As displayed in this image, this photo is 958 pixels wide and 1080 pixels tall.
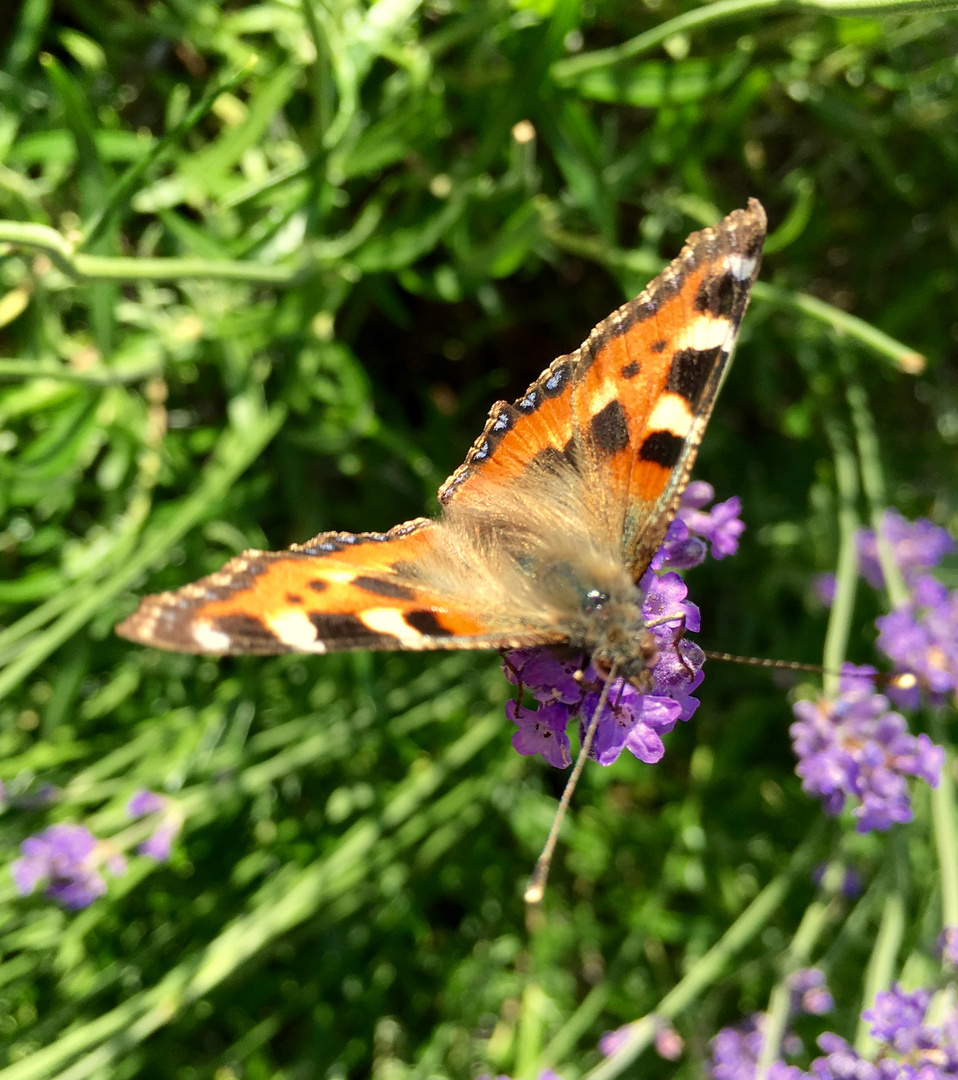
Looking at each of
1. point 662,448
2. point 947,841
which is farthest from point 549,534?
point 947,841

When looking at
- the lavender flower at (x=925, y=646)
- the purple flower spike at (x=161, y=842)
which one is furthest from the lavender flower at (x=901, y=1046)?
the purple flower spike at (x=161, y=842)

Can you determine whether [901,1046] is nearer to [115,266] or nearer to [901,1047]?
[901,1047]

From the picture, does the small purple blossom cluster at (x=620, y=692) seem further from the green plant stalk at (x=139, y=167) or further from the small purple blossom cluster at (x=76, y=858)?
the small purple blossom cluster at (x=76, y=858)

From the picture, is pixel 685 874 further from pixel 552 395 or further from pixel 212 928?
pixel 552 395

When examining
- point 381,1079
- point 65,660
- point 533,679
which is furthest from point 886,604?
point 65,660

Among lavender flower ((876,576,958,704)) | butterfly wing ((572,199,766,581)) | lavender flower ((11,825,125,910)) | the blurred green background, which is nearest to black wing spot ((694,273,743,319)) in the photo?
butterfly wing ((572,199,766,581))
